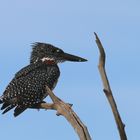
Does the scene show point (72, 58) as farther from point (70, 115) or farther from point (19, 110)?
point (70, 115)

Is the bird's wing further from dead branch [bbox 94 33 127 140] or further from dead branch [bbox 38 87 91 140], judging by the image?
dead branch [bbox 94 33 127 140]

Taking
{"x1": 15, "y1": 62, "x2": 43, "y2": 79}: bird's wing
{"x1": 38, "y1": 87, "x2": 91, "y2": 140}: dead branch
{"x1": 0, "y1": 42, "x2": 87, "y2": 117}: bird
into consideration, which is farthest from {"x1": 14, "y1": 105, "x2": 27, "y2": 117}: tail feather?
{"x1": 38, "y1": 87, "x2": 91, "y2": 140}: dead branch

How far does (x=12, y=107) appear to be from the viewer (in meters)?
7.94

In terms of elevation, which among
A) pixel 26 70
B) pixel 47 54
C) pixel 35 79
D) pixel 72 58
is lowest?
pixel 35 79

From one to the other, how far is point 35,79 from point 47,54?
961 millimetres

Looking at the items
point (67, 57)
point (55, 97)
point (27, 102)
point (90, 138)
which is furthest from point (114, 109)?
point (67, 57)

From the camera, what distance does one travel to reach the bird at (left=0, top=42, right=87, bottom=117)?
7.97 m

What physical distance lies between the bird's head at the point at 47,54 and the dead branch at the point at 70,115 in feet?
10.4

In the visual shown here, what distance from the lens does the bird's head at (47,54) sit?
9.58 metres

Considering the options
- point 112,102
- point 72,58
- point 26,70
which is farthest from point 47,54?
point 112,102

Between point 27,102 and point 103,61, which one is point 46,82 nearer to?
point 27,102

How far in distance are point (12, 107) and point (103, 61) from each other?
3984mm

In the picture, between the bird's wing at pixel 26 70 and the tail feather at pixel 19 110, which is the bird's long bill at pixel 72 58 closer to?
the bird's wing at pixel 26 70

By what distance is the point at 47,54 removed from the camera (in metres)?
9.64
